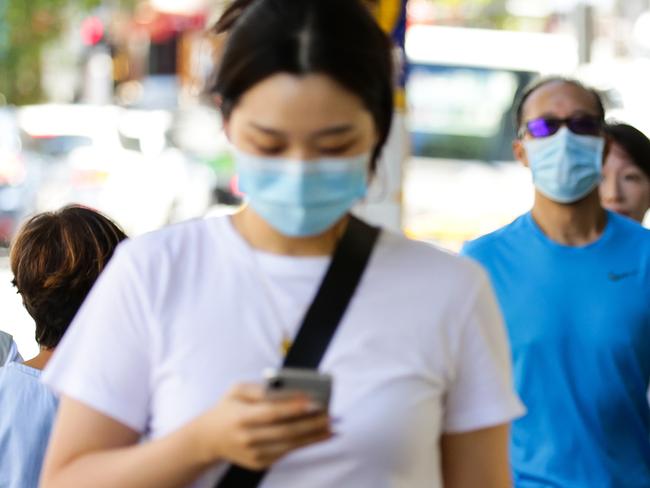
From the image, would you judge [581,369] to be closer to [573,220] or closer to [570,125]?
[573,220]

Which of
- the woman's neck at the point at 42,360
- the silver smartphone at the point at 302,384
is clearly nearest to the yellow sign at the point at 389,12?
the woman's neck at the point at 42,360

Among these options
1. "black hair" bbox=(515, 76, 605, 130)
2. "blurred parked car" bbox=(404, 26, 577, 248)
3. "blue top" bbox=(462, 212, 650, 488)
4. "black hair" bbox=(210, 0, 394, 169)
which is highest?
"black hair" bbox=(210, 0, 394, 169)

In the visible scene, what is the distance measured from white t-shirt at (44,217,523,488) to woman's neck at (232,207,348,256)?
21 mm

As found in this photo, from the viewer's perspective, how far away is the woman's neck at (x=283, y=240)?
8.41ft

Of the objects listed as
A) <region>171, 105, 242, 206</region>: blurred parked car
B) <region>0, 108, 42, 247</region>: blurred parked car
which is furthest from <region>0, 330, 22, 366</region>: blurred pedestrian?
<region>171, 105, 242, 206</region>: blurred parked car

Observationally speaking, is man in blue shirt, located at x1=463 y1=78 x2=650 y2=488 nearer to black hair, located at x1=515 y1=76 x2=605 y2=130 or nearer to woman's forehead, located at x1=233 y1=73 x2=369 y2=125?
black hair, located at x1=515 y1=76 x2=605 y2=130

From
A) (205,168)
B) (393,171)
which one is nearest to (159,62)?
(205,168)

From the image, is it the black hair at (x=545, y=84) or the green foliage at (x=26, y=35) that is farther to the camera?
the green foliage at (x=26, y=35)

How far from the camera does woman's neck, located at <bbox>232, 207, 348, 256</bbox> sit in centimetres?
256

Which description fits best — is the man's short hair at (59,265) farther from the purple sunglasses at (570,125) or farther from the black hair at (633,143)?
the black hair at (633,143)

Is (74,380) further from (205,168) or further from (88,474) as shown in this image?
(205,168)

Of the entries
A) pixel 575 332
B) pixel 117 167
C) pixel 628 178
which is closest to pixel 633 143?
pixel 628 178

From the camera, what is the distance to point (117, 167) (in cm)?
2038

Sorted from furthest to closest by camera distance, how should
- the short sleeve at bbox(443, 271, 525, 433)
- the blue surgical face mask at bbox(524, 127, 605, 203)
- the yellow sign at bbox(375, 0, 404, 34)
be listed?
1. the yellow sign at bbox(375, 0, 404, 34)
2. the blue surgical face mask at bbox(524, 127, 605, 203)
3. the short sleeve at bbox(443, 271, 525, 433)
